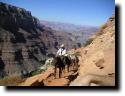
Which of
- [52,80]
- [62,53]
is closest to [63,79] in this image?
[52,80]

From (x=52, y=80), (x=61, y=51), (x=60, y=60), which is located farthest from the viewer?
(x=60, y=60)

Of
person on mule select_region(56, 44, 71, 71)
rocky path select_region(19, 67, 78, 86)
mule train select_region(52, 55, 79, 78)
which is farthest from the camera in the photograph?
mule train select_region(52, 55, 79, 78)

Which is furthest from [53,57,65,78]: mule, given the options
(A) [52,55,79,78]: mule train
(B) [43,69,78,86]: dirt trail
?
(B) [43,69,78,86]: dirt trail

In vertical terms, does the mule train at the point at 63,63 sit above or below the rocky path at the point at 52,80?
above

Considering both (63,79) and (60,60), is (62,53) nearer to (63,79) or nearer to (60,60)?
(60,60)

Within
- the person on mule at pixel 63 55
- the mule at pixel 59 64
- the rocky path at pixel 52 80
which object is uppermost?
the person on mule at pixel 63 55

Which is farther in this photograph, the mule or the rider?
the mule

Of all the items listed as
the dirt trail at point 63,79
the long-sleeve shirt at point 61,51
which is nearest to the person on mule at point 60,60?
the long-sleeve shirt at point 61,51

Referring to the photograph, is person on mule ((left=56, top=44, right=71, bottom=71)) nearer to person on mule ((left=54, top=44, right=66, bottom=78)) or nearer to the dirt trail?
person on mule ((left=54, top=44, right=66, bottom=78))

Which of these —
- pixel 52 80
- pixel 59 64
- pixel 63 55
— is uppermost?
pixel 63 55

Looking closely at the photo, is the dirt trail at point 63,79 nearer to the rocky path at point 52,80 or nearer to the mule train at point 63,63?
the rocky path at point 52,80

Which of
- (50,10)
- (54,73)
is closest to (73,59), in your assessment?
(54,73)

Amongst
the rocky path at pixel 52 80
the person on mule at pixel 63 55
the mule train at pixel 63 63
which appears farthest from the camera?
the mule train at pixel 63 63

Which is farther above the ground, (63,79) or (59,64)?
(59,64)
